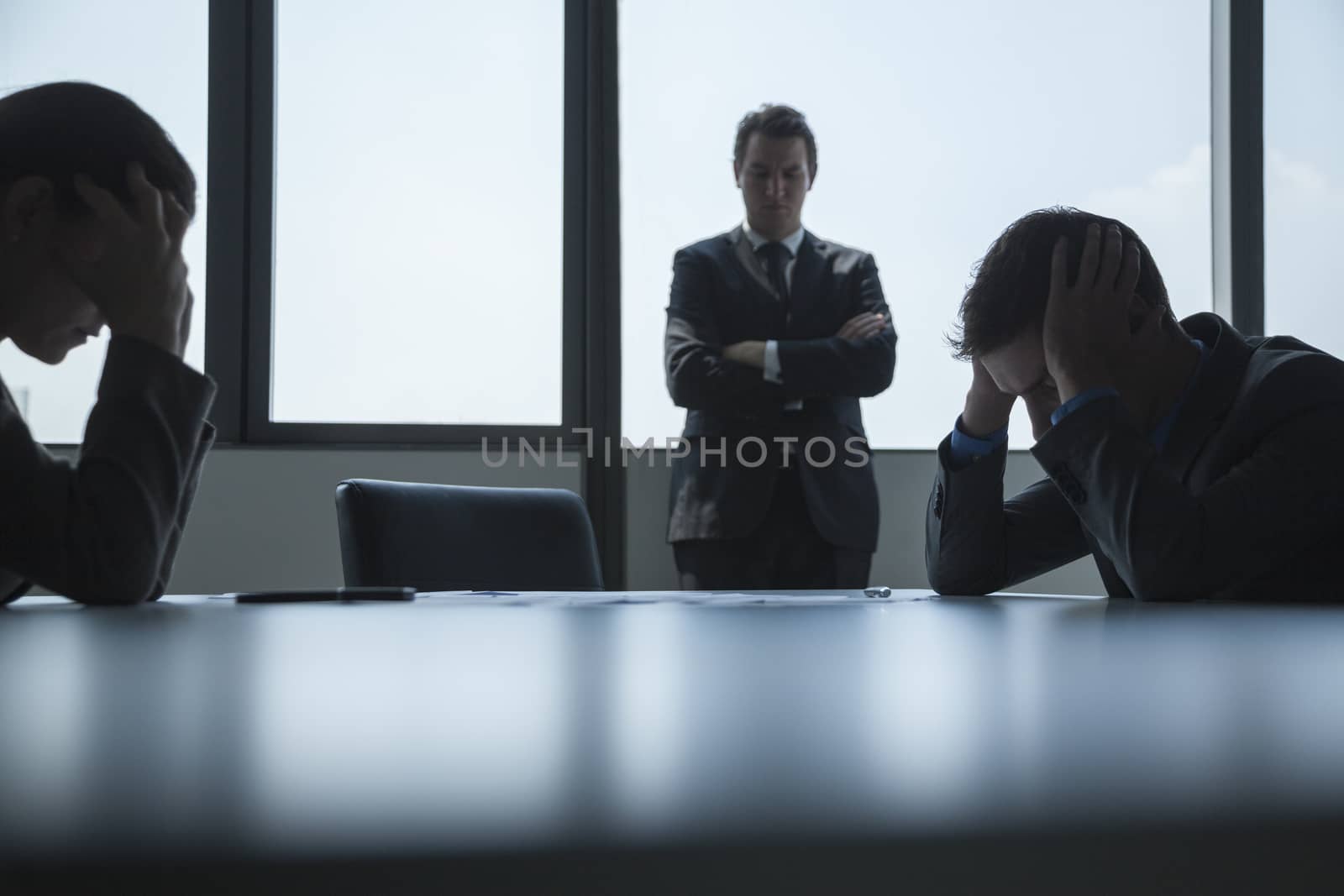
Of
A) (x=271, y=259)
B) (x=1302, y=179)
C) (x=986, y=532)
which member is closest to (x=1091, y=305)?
(x=986, y=532)

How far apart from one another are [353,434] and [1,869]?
134 inches

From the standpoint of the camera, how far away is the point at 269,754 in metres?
0.18

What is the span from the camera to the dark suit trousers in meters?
2.57

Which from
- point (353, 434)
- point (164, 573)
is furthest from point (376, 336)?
point (164, 573)

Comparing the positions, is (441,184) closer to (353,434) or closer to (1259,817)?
(353,434)

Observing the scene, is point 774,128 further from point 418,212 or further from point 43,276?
point 43,276

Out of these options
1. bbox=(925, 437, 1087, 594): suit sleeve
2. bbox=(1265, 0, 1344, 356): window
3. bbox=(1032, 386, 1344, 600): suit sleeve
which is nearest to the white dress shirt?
bbox=(925, 437, 1087, 594): suit sleeve

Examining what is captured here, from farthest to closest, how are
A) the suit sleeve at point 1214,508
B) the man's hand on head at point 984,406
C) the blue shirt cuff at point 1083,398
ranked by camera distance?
1. the man's hand on head at point 984,406
2. the blue shirt cuff at point 1083,398
3. the suit sleeve at point 1214,508

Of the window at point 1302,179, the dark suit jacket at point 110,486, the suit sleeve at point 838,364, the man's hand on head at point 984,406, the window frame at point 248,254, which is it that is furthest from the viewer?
the window at point 1302,179

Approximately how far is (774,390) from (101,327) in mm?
1716

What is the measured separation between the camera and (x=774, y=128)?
2752 mm

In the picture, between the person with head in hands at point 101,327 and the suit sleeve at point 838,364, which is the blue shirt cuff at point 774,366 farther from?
the person with head in hands at point 101,327

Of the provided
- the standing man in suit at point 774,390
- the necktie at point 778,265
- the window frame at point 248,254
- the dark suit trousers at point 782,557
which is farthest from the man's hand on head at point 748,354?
the window frame at point 248,254

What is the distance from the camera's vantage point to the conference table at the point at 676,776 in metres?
0.12
